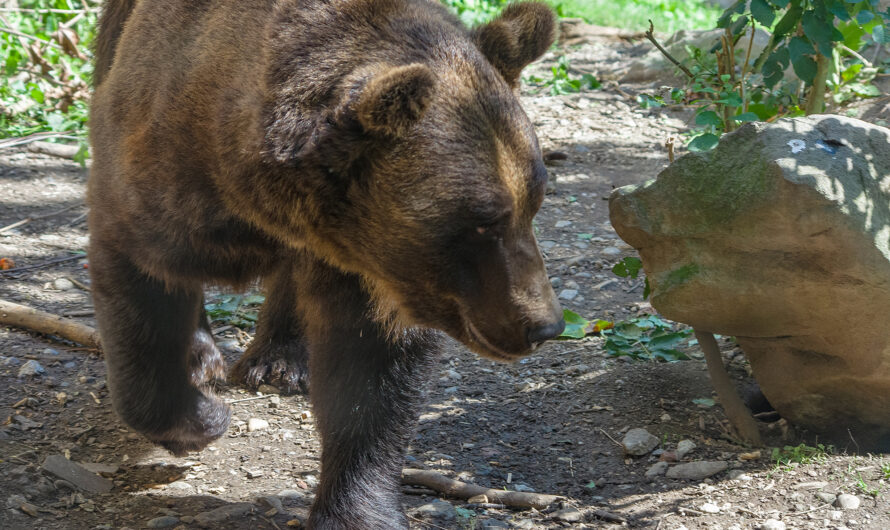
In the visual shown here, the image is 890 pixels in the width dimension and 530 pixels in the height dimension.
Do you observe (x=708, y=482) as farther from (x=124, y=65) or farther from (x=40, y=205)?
(x=40, y=205)

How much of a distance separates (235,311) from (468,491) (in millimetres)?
2446

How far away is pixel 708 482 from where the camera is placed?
144 inches

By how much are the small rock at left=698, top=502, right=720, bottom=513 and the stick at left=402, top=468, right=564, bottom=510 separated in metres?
0.55

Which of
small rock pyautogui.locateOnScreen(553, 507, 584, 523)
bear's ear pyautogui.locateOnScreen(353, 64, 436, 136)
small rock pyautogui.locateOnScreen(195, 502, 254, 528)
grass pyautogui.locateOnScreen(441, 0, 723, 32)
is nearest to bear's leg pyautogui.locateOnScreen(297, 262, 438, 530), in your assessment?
small rock pyautogui.locateOnScreen(195, 502, 254, 528)

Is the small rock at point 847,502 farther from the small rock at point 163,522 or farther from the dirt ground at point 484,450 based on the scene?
the small rock at point 163,522

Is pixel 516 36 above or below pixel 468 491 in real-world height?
above

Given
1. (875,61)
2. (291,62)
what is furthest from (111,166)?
(875,61)

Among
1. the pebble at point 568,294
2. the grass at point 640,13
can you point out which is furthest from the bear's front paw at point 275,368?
the grass at point 640,13

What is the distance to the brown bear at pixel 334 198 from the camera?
111 inches

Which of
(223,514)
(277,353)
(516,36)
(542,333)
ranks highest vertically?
(516,36)

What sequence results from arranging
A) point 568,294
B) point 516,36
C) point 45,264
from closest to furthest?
point 516,36
point 568,294
point 45,264

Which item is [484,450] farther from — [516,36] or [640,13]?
[640,13]

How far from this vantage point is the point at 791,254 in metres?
3.53

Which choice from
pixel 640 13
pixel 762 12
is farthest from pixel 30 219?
pixel 640 13
